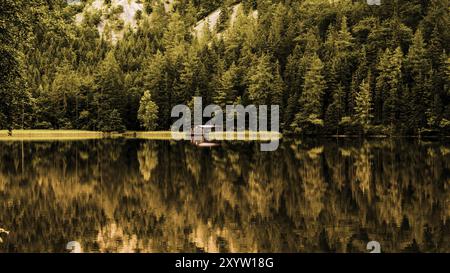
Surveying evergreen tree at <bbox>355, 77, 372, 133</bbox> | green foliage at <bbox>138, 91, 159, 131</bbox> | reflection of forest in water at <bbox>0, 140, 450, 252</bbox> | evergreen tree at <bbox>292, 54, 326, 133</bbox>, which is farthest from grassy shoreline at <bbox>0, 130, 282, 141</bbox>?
reflection of forest in water at <bbox>0, 140, 450, 252</bbox>

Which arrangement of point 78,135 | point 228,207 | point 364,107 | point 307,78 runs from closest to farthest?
point 228,207 → point 364,107 → point 307,78 → point 78,135

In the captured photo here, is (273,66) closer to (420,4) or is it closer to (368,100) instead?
(368,100)

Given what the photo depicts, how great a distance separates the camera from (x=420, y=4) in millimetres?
125438

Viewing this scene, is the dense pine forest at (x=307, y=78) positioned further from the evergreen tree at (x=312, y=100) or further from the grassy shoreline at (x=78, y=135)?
the grassy shoreline at (x=78, y=135)

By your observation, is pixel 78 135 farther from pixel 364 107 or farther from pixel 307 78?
pixel 364 107

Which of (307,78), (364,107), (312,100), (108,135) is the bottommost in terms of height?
(108,135)

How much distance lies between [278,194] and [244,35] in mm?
117926

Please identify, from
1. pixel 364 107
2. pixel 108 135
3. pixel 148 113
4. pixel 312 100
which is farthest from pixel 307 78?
pixel 108 135

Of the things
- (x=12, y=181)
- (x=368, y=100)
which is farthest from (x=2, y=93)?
(x=368, y=100)

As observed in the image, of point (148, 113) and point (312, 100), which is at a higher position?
point (312, 100)

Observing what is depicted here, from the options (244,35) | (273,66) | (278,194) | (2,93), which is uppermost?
(244,35)

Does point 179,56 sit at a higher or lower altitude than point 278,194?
higher

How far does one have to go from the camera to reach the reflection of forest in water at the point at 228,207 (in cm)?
1889

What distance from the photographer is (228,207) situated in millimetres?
25359
